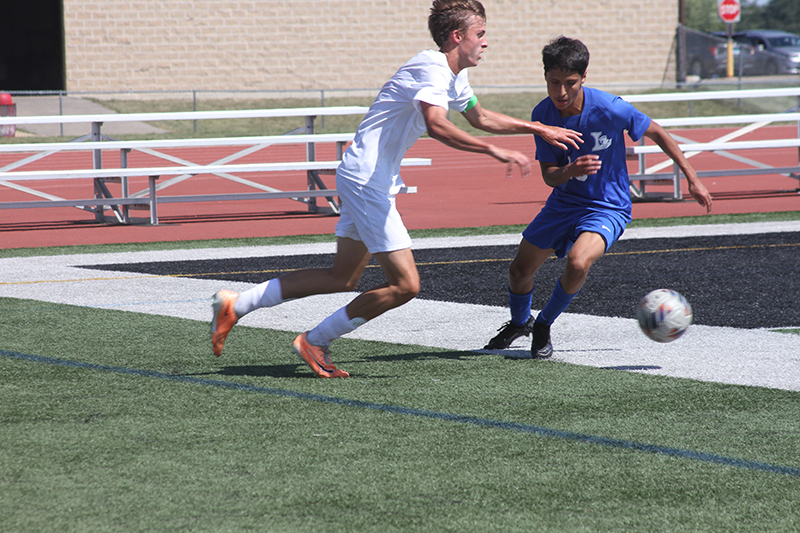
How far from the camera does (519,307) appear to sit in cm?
594

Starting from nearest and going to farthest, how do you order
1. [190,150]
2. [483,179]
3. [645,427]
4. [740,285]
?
[645,427]
[740,285]
[483,179]
[190,150]

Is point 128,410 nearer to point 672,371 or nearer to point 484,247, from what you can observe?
point 672,371

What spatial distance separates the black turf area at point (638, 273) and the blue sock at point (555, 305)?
1.44 m

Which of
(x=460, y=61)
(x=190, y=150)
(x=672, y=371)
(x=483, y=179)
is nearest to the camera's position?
(x=460, y=61)

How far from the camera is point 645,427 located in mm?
4191

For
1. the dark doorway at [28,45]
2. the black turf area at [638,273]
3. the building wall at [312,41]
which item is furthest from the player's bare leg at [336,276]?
the dark doorway at [28,45]

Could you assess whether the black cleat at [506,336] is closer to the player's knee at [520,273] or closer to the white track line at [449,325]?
the white track line at [449,325]

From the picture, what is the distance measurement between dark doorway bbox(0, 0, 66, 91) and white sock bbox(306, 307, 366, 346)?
125 feet

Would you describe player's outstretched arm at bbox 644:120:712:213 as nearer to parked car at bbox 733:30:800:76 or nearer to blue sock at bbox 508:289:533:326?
blue sock at bbox 508:289:533:326

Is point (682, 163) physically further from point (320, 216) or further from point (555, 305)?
point (320, 216)

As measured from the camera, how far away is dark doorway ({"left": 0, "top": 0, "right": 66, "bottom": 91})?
4050cm

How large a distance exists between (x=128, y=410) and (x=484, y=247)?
643 cm

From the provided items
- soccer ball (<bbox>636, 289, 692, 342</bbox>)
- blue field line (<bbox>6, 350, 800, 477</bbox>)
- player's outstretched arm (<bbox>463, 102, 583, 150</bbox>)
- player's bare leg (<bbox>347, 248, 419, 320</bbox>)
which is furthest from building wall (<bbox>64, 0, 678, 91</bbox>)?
player's outstretched arm (<bbox>463, 102, 583, 150</bbox>)

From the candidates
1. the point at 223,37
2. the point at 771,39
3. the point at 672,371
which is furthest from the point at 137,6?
the point at 672,371
